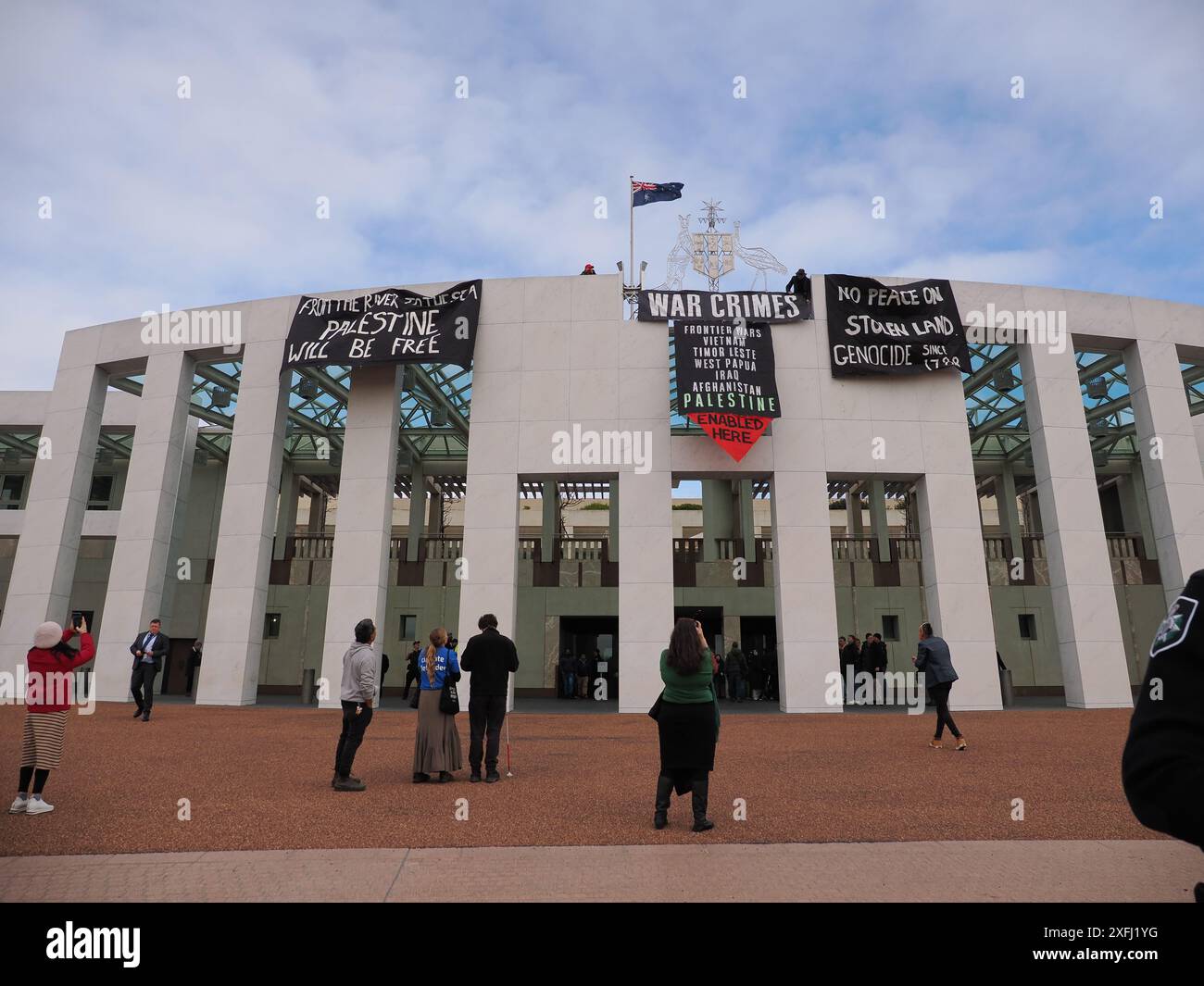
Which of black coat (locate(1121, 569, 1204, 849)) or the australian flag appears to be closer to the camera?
black coat (locate(1121, 569, 1204, 849))

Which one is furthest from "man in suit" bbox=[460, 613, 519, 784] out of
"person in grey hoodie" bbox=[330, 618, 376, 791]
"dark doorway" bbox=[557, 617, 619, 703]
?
"dark doorway" bbox=[557, 617, 619, 703]

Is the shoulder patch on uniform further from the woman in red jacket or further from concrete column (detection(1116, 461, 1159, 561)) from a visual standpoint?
concrete column (detection(1116, 461, 1159, 561))

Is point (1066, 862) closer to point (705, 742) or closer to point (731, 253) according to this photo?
point (705, 742)

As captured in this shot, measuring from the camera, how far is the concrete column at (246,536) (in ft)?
65.5

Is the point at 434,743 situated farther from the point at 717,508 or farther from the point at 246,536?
the point at 717,508

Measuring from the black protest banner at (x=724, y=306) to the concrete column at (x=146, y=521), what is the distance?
49.1 ft

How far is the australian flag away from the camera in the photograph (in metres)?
23.2

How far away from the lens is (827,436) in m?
20.5

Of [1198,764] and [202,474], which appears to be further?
[202,474]

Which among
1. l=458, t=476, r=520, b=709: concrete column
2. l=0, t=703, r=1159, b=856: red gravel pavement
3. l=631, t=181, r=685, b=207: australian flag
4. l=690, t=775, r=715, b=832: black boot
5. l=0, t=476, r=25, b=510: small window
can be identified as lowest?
l=0, t=703, r=1159, b=856: red gravel pavement

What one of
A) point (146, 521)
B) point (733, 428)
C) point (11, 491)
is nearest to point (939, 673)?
point (733, 428)

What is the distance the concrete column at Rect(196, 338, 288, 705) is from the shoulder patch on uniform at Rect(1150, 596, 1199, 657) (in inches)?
862

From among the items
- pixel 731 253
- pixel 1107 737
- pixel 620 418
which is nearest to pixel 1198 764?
pixel 1107 737

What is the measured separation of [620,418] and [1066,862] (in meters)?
16.2
